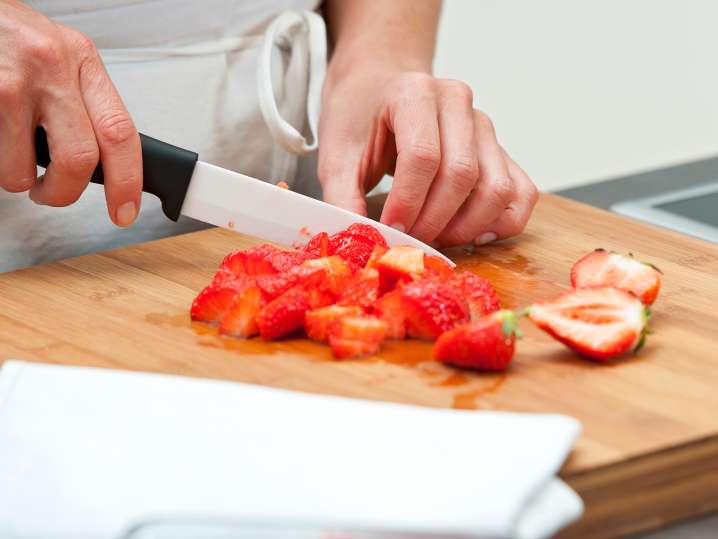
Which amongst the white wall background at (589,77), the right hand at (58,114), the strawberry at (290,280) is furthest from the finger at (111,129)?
the white wall background at (589,77)

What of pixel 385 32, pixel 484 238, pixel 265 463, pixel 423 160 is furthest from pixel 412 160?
pixel 265 463

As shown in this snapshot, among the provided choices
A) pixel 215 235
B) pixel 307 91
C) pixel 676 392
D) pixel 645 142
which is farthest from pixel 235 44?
pixel 645 142

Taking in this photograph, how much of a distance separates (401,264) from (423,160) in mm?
207

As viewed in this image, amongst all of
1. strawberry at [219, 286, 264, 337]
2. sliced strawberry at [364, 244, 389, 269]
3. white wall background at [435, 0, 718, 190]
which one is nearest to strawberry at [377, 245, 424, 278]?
sliced strawberry at [364, 244, 389, 269]

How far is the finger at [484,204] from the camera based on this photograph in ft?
4.51

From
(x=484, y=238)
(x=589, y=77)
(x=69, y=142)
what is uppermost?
(x=69, y=142)

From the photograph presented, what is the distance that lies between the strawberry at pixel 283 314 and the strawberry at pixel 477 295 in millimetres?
154

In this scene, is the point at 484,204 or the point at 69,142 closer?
the point at 69,142

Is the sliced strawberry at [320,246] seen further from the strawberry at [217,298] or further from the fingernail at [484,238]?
the fingernail at [484,238]

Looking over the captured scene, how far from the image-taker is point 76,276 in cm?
129

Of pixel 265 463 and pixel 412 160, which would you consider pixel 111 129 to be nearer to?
pixel 412 160

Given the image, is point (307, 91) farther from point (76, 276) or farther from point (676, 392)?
point (676, 392)

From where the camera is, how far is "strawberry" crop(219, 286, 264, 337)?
1.11 meters

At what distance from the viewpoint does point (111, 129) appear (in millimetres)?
1222
